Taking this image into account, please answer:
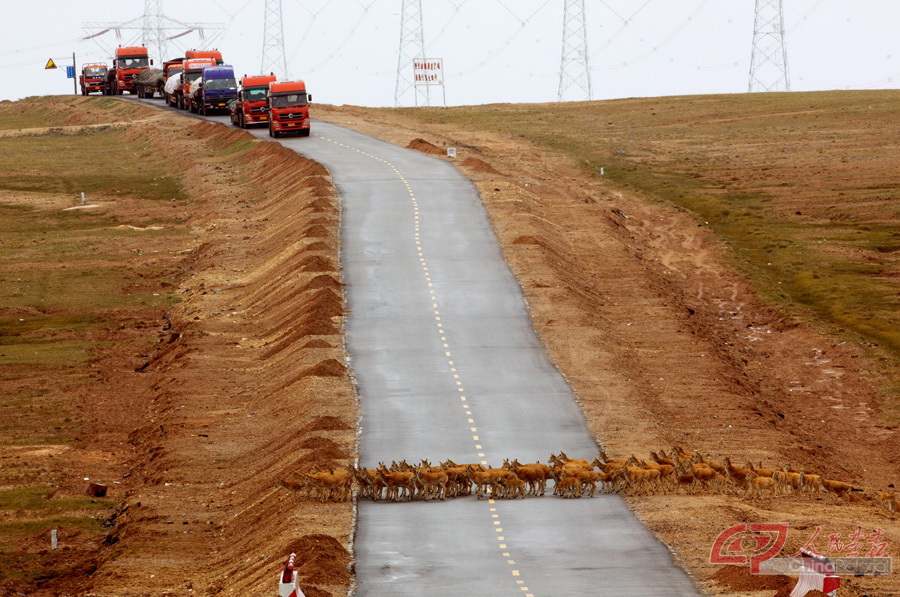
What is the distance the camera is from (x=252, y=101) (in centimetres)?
9094

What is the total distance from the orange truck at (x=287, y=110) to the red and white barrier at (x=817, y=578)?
66.8 metres

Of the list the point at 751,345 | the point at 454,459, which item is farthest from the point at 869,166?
the point at 454,459

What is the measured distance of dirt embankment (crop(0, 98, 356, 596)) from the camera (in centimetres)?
2923

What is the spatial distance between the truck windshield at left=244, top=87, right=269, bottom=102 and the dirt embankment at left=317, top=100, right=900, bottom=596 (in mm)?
21321

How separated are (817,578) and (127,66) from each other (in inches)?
4538

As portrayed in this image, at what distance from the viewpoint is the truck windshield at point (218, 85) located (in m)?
102

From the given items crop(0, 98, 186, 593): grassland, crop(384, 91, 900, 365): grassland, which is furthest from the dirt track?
crop(384, 91, 900, 365): grassland

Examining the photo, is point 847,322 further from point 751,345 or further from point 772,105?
point 772,105

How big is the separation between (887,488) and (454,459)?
13.1m

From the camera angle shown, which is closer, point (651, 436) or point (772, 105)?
point (651, 436)

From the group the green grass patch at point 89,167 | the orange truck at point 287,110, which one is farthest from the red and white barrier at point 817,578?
the orange truck at point 287,110

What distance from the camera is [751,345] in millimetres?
52000

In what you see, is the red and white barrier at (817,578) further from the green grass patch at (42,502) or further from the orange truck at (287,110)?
the orange truck at (287,110)

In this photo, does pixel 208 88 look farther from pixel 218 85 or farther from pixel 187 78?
pixel 187 78
